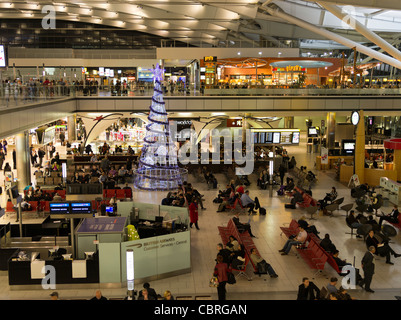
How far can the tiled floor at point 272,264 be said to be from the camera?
1264 centimetres

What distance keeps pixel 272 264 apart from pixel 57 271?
19.0ft

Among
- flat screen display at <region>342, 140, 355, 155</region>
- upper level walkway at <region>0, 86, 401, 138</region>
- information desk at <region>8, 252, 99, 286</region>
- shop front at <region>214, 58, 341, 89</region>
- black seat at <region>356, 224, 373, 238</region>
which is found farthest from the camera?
shop front at <region>214, 58, 341, 89</region>

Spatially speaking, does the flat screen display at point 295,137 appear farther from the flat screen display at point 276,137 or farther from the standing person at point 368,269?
the standing person at point 368,269

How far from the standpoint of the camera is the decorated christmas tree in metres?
23.1

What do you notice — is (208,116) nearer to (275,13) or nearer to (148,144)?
(275,13)

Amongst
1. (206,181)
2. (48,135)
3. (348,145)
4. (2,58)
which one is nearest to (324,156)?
(348,145)

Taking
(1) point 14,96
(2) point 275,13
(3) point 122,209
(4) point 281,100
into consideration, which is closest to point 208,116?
(4) point 281,100

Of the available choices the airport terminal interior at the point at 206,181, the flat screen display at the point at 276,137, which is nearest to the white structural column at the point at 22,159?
the airport terminal interior at the point at 206,181

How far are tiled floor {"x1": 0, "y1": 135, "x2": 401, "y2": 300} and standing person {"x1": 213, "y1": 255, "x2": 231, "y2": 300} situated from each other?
1.77 feet

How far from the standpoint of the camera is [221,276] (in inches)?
479

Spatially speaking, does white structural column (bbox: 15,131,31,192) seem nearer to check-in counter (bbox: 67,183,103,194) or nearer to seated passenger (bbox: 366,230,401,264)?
check-in counter (bbox: 67,183,103,194)

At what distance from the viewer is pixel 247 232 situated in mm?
16094

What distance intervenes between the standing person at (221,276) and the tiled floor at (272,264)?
0.54m

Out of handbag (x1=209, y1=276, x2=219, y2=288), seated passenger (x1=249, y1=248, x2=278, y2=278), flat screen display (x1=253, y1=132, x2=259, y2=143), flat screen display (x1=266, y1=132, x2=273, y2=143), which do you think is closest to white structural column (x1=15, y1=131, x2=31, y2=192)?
seated passenger (x1=249, y1=248, x2=278, y2=278)
